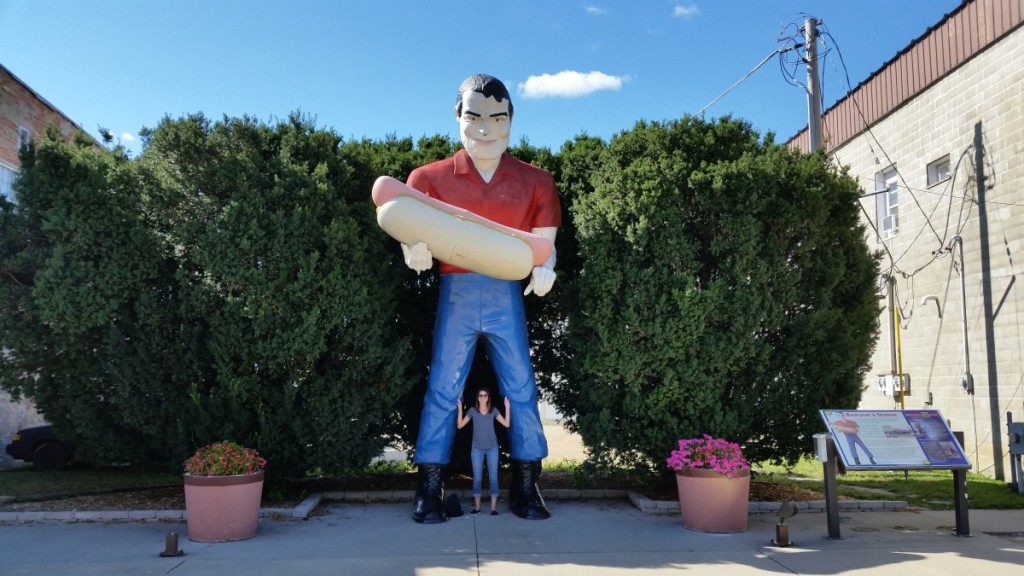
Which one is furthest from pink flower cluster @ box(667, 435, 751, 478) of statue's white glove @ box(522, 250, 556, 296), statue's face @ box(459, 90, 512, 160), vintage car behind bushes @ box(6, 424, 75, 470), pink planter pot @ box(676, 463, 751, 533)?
vintage car behind bushes @ box(6, 424, 75, 470)

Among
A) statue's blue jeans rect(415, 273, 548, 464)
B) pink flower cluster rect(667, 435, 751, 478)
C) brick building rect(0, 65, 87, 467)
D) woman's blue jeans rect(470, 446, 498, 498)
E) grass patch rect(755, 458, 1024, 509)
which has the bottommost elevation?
grass patch rect(755, 458, 1024, 509)

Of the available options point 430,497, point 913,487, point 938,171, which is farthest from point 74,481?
point 938,171

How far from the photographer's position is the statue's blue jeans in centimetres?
739

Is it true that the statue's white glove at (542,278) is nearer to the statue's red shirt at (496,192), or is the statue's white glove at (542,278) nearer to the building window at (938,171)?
the statue's red shirt at (496,192)

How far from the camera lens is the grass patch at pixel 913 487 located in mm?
8398

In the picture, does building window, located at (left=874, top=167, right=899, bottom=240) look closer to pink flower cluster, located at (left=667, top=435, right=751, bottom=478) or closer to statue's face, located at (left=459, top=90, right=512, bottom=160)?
pink flower cluster, located at (left=667, top=435, right=751, bottom=478)

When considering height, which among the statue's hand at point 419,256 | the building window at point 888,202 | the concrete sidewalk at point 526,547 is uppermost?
the building window at point 888,202

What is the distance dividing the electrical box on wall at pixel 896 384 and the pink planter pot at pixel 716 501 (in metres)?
8.16

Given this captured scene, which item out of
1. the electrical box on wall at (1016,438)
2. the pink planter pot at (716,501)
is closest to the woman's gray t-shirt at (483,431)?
the pink planter pot at (716,501)

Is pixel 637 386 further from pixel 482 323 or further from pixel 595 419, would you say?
pixel 482 323

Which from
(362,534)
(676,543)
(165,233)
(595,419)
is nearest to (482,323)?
(595,419)

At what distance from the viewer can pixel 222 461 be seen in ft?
21.0

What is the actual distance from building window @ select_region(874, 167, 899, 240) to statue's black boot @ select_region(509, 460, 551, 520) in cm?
984

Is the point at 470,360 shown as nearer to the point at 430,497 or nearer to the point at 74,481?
the point at 430,497
